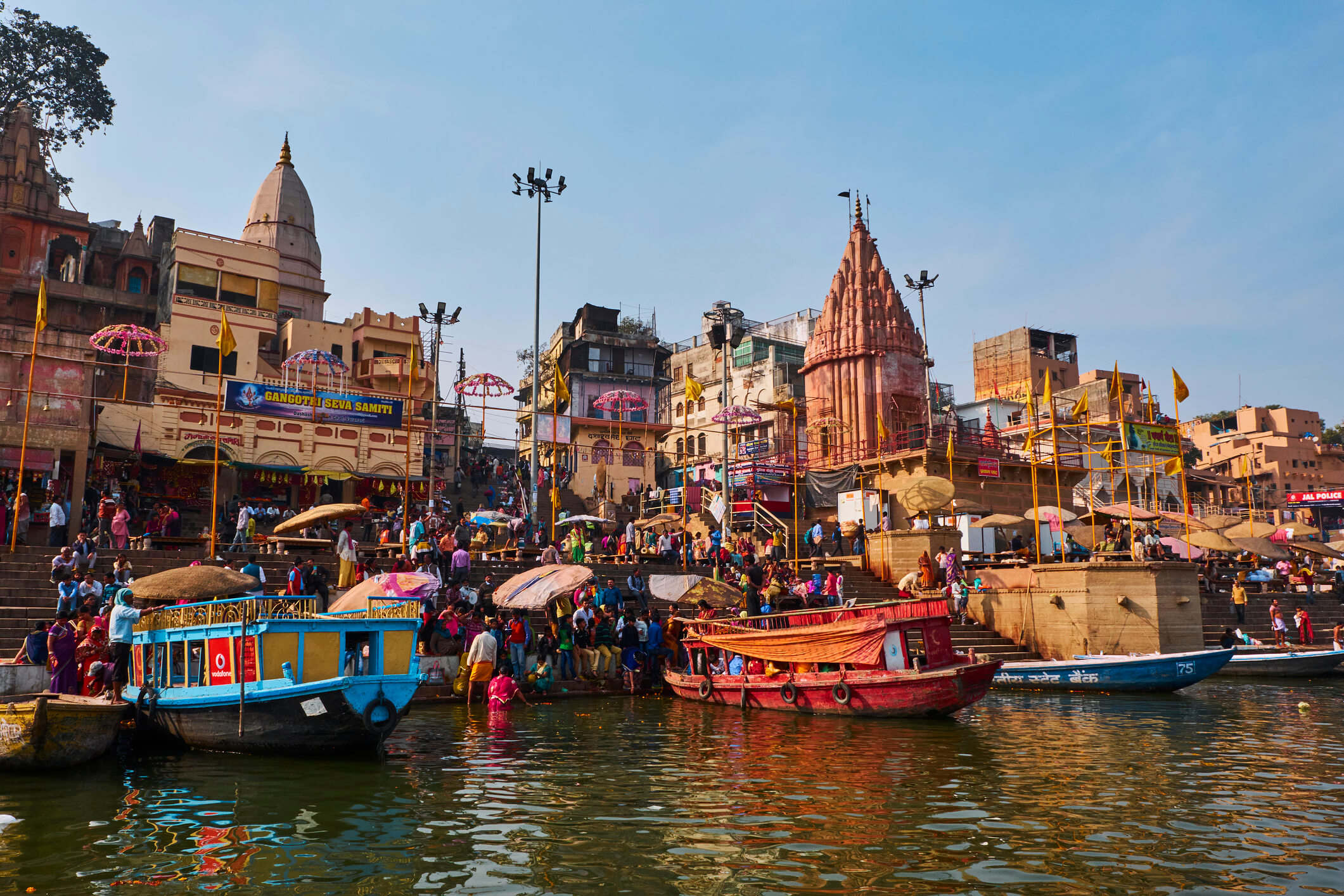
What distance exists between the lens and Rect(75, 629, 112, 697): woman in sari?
47.0 feet

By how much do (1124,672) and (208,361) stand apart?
35319 millimetres

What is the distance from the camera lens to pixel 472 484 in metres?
43.4

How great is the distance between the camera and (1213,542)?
28328 mm

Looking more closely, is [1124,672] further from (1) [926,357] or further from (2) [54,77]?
(2) [54,77]

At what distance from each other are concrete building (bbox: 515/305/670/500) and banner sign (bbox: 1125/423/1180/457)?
28.4 meters

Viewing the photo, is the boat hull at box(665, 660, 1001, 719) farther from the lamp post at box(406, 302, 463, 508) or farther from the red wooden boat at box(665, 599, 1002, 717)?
the lamp post at box(406, 302, 463, 508)

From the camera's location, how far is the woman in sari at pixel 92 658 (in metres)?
14.3

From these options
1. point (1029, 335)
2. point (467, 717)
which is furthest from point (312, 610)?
point (1029, 335)

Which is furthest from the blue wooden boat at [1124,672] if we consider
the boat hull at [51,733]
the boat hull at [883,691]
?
the boat hull at [51,733]

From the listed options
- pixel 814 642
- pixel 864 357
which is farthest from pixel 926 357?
pixel 814 642

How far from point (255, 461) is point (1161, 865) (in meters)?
34.8

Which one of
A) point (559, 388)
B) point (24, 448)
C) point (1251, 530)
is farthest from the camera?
point (1251, 530)

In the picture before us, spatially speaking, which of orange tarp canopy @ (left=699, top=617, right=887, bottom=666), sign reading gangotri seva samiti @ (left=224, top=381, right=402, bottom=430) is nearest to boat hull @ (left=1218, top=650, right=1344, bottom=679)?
orange tarp canopy @ (left=699, top=617, right=887, bottom=666)

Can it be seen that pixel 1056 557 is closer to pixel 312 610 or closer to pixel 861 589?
pixel 861 589
